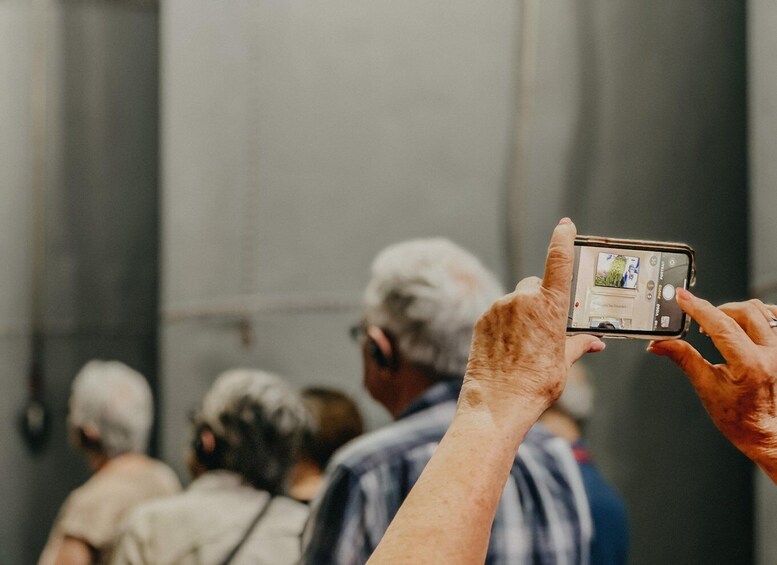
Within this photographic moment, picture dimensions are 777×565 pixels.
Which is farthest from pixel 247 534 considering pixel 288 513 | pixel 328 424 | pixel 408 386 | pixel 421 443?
pixel 421 443

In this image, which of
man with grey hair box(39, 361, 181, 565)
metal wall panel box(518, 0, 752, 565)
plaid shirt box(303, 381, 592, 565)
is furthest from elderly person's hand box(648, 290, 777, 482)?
man with grey hair box(39, 361, 181, 565)

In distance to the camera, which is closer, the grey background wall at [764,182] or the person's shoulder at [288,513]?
the person's shoulder at [288,513]

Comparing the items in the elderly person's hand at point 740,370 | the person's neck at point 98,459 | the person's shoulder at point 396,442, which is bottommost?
the person's neck at point 98,459

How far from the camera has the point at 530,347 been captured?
0.95 m

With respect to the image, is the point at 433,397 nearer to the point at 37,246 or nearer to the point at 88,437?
the point at 88,437

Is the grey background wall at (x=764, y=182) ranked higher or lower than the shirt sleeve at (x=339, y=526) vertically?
higher

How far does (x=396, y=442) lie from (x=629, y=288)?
0.62 meters

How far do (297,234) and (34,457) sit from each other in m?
2.35

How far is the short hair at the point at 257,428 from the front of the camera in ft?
7.52

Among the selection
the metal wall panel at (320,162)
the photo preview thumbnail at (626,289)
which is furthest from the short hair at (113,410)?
the photo preview thumbnail at (626,289)

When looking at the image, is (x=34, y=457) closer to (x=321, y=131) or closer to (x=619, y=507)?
(x=321, y=131)

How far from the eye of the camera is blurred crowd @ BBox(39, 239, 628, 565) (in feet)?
5.15

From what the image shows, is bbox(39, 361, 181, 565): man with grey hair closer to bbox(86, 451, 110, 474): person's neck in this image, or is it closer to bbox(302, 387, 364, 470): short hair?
bbox(86, 451, 110, 474): person's neck

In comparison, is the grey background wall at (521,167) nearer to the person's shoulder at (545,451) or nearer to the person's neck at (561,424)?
the person's neck at (561,424)
